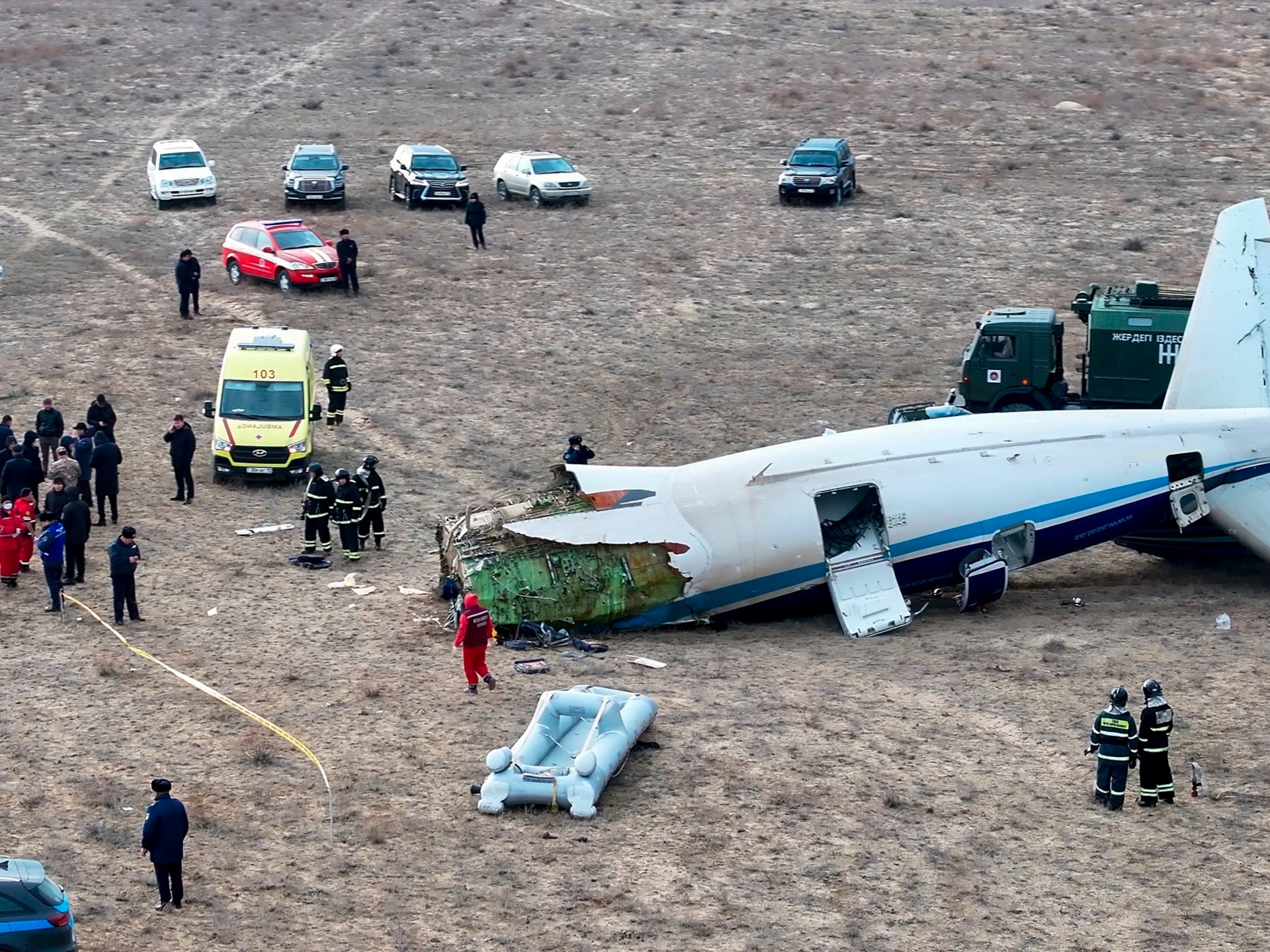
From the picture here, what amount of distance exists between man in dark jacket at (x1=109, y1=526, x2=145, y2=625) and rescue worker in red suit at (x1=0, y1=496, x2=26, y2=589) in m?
2.55

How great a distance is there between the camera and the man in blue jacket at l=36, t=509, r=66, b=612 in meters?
25.9

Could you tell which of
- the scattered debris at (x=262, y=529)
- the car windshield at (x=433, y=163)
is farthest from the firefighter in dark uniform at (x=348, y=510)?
the car windshield at (x=433, y=163)

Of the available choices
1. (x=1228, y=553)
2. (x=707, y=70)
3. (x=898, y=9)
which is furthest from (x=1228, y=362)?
(x=898, y=9)

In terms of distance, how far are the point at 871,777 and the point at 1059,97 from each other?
45.5m

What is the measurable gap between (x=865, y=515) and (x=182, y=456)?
1258 cm

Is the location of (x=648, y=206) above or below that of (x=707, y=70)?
below

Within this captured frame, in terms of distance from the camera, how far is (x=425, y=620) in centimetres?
2572

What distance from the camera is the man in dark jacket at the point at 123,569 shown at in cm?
2502

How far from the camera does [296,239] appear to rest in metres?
44.4

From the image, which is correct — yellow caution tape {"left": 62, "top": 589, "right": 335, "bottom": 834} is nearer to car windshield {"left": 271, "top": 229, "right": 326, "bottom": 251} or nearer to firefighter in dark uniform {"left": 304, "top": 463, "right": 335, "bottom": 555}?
firefighter in dark uniform {"left": 304, "top": 463, "right": 335, "bottom": 555}

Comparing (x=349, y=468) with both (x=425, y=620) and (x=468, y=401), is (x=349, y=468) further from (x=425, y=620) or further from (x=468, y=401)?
(x=425, y=620)

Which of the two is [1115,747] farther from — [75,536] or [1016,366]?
[75,536]

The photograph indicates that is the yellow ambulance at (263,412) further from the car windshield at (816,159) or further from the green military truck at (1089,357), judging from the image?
the car windshield at (816,159)

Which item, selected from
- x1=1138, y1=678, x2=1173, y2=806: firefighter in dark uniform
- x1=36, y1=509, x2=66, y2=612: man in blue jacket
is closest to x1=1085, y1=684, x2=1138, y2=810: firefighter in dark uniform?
x1=1138, y1=678, x2=1173, y2=806: firefighter in dark uniform
